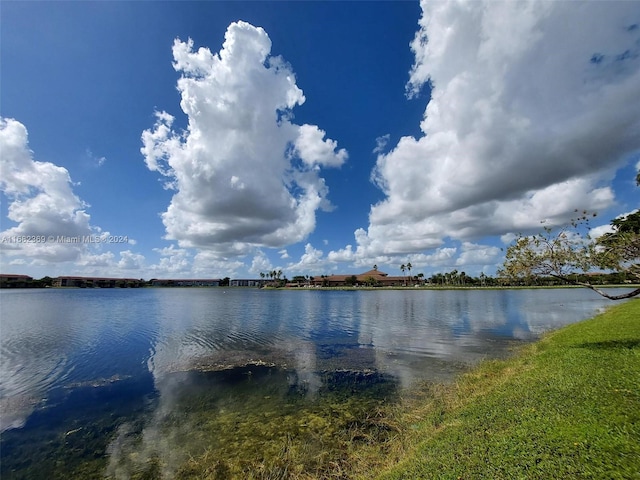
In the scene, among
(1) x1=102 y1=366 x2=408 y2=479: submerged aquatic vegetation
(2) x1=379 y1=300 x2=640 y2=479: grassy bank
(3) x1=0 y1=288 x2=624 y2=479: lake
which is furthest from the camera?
(3) x1=0 y1=288 x2=624 y2=479: lake

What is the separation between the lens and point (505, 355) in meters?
23.2

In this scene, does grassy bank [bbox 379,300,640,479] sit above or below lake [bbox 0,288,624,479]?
above

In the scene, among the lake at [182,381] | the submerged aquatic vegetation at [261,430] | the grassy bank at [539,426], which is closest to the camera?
the grassy bank at [539,426]

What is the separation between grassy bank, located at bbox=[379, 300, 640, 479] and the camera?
685 centimetres

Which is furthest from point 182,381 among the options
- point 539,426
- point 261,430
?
point 539,426

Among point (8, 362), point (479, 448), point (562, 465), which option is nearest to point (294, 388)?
point (479, 448)

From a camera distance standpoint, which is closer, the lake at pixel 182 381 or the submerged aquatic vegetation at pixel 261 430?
the submerged aquatic vegetation at pixel 261 430

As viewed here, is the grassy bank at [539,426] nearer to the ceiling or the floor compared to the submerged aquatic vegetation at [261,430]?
nearer to the ceiling

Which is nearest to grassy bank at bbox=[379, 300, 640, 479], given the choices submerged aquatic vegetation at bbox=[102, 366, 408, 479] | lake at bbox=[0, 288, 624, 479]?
submerged aquatic vegetation at bbox=[102, 366, 408, 479]

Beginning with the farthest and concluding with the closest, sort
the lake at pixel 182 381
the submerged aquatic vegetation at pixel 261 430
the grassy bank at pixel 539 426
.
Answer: the lake at pixel 182 381, the submerged aquatic vegetation at pixel 261 430, the grassy bank at pixel 539 426

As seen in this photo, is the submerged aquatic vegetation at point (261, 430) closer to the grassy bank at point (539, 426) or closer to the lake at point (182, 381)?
the lake at point (182, 381)

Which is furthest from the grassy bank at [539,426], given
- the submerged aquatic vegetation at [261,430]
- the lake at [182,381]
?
the lake at [182,381]

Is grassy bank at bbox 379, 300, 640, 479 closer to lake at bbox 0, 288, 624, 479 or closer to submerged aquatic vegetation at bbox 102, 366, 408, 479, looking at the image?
submerged aquatic vegetation at bbox 102, 366, 408, 479

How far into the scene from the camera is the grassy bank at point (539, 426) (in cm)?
685
